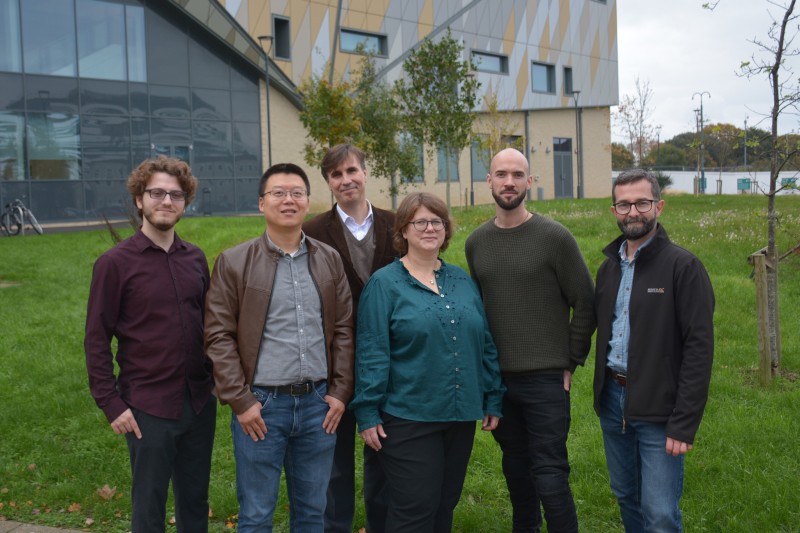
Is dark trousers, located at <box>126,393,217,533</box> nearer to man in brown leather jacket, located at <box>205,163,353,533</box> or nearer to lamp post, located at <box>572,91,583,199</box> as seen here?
man in brown leather jacket, located at <box>205,163,353,533</box>

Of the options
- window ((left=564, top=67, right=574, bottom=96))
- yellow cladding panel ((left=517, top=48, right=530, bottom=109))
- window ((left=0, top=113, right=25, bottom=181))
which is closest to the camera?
window ((left=0, top=113, right=25, bottom=181))

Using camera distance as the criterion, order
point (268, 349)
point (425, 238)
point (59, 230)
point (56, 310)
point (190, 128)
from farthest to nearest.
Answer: point (190, 128), point (59, 230), point (56, 310), point (425, 238), point (268, 349)

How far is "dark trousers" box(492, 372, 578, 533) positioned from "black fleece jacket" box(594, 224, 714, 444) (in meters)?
0.49

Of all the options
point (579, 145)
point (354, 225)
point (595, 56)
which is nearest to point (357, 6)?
point (579, 145)

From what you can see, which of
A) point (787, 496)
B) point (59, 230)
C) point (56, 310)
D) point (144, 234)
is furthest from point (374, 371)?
point (59, 230)

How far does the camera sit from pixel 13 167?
2695 cm

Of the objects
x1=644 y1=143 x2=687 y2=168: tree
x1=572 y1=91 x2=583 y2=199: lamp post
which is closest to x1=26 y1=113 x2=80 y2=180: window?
x1=572 y1=91 x2=583 y2=199: lamp post

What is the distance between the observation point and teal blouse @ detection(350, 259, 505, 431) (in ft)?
12.3

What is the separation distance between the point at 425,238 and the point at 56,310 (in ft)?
31.2

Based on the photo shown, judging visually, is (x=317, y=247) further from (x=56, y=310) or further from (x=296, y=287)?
(x=56, y=310)

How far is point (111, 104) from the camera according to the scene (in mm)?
28719

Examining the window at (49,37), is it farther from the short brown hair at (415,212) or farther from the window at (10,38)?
the short brown hair at (415,212)

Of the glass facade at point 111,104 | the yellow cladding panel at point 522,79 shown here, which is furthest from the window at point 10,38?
the yellow cladding panel at point 522,79

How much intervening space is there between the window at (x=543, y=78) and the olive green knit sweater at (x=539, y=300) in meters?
41.9
